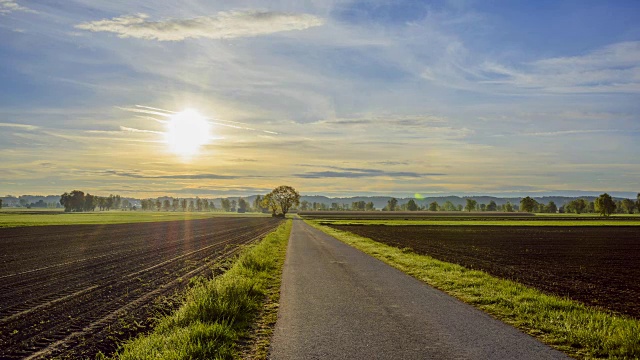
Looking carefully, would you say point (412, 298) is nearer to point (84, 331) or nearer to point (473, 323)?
point (473, 323)

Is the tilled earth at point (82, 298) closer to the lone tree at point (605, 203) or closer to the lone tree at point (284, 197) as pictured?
the lone tree at point (284, 197)

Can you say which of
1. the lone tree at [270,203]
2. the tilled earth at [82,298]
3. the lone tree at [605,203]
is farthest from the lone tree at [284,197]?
the tilled earth at [82,298]

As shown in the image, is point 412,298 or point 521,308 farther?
point 412,298

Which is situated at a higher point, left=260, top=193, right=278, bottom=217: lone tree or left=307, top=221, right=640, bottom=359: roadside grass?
left=260, top=193, right=278, bottom=217: lone tree

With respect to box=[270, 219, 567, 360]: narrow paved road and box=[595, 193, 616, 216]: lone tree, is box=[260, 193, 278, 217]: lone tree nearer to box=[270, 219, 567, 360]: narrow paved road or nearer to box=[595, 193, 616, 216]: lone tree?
box=[595, 193, 616, 216]: lone tree

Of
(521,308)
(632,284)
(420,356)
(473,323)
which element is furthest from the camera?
(632,284)

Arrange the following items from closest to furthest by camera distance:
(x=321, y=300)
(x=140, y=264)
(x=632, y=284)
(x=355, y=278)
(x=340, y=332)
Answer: (x=340, y=332), (x=321, y=300), (x=355, y=278), (x=632, y=284), (x=140, y=264)

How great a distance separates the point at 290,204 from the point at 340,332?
6936 inches

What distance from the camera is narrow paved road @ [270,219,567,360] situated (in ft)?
28.1

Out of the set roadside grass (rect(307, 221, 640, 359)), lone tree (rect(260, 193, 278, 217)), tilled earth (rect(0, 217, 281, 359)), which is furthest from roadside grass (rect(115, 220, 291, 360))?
lone tree (rect(260, 193, 278, 217))

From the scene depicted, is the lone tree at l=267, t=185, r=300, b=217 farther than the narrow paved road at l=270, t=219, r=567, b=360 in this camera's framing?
Yes

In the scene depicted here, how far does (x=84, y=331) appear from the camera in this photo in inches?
436

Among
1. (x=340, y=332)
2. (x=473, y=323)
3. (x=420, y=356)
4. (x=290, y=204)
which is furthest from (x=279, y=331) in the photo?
(x=290, y=204)

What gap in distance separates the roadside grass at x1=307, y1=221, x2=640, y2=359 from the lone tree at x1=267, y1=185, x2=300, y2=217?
165624mm
